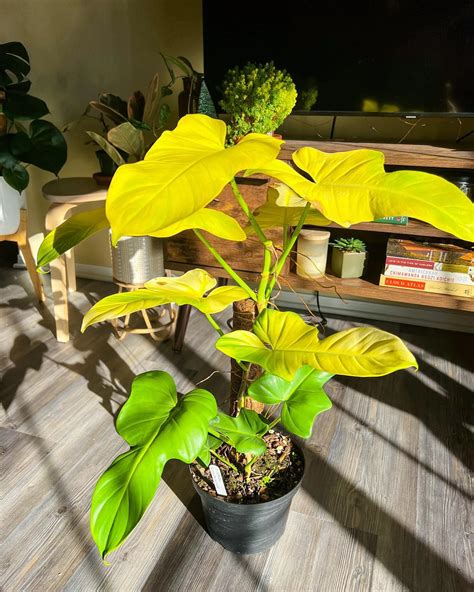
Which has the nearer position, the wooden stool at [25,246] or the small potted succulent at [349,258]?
the small potted succulent at [349,258]

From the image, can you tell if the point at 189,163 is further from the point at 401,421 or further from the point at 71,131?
the point at 71,131

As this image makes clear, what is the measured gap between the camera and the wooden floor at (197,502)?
3.56ft

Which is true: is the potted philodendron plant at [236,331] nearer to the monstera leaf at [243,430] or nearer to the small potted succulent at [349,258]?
the monstera leaf at [243,430]

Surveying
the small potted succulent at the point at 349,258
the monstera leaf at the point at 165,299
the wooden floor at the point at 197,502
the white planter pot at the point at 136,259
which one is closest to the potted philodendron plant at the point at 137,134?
the white planter pot at the point at 136,259

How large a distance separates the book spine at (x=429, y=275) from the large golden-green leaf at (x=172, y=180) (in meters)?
1.15

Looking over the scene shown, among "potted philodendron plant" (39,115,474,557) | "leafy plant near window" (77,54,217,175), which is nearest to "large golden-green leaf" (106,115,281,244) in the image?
"potted philodendron plant" (39,115,474,557)

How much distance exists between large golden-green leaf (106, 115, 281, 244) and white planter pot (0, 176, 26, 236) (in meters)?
1.52

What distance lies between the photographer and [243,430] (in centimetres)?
98

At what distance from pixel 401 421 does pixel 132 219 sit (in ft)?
4.35

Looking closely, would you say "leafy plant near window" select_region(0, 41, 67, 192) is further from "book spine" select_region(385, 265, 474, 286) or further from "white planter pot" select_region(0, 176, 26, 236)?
"book spine" select_region(385, 265, 474, 286)

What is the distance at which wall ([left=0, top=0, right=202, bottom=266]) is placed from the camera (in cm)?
196

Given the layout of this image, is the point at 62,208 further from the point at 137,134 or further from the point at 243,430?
the point at 243,430

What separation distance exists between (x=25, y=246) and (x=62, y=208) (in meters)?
0.50

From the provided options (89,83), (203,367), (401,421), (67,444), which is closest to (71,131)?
(89,83)
